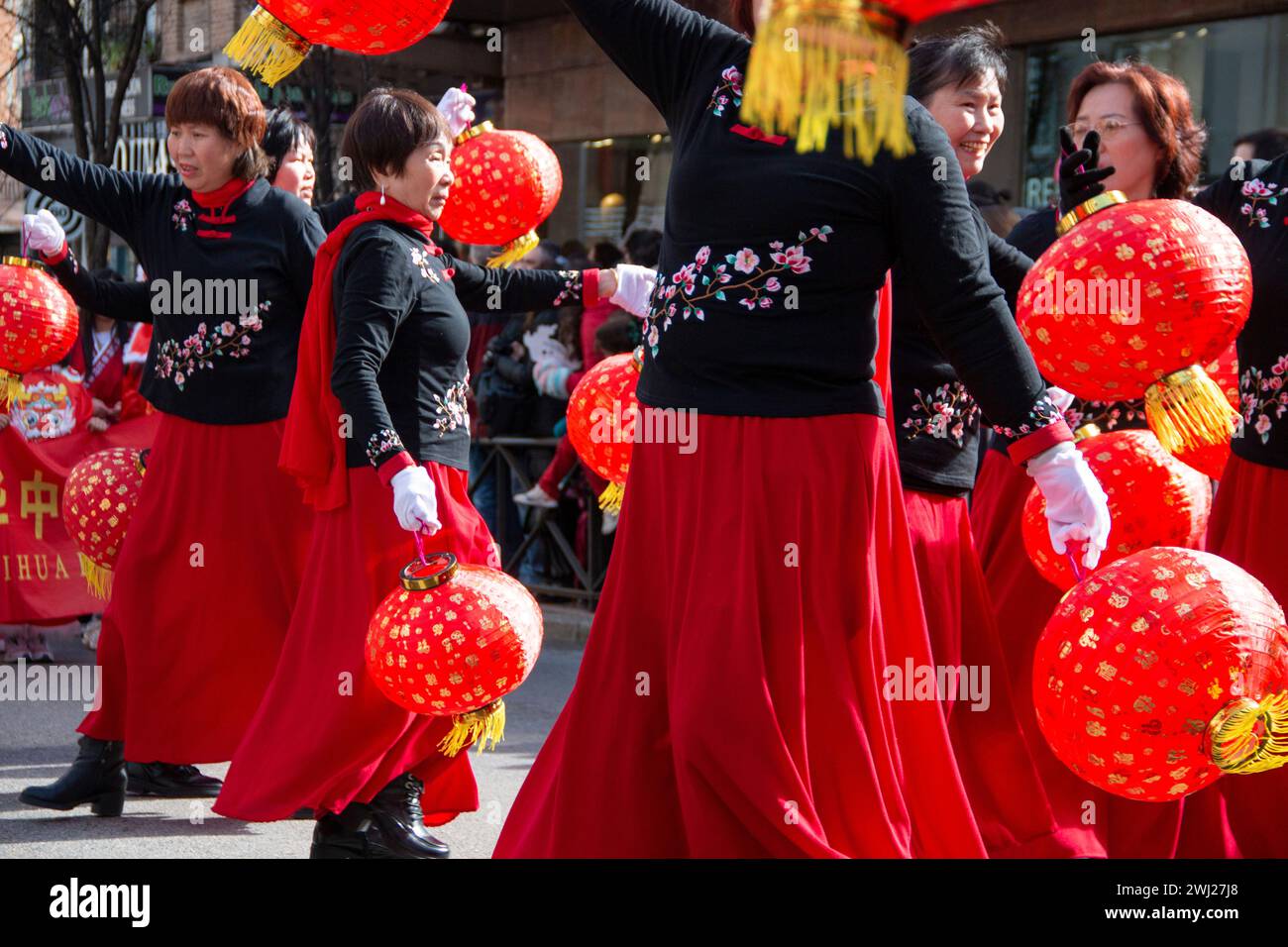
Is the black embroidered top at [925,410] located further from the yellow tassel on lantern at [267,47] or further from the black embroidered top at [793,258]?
the yellow tassel on lantern at [267,47]

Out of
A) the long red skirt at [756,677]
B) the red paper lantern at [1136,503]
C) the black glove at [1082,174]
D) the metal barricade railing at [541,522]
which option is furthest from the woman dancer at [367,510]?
the metal barricade railing at [541,522]

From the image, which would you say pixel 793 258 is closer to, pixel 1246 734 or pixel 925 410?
pixel 925 410

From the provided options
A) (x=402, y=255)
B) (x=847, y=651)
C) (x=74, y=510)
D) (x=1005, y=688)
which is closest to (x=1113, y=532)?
(x=1005, y=688)

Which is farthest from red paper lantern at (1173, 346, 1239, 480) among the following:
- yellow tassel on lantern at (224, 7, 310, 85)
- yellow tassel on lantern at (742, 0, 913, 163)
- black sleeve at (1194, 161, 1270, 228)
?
yellow tassel on lantern at (224, 7, 310, 85)

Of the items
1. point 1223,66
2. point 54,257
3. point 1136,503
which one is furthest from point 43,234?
point 1223,66

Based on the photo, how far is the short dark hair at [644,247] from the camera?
8758mm

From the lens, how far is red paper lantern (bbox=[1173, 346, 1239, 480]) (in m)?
3.80

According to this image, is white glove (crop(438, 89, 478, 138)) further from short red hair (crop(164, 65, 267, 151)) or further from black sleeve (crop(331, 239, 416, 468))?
black sleeve (crop(331, 239, 416, 468))

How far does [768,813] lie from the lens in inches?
119

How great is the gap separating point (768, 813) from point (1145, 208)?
1.45 meters

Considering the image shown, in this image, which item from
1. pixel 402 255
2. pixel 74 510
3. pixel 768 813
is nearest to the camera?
pixel 768 813

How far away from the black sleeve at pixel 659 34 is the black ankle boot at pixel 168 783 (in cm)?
307

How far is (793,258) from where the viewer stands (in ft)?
10.2

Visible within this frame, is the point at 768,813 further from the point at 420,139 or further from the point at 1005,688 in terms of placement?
the point at 420,139
